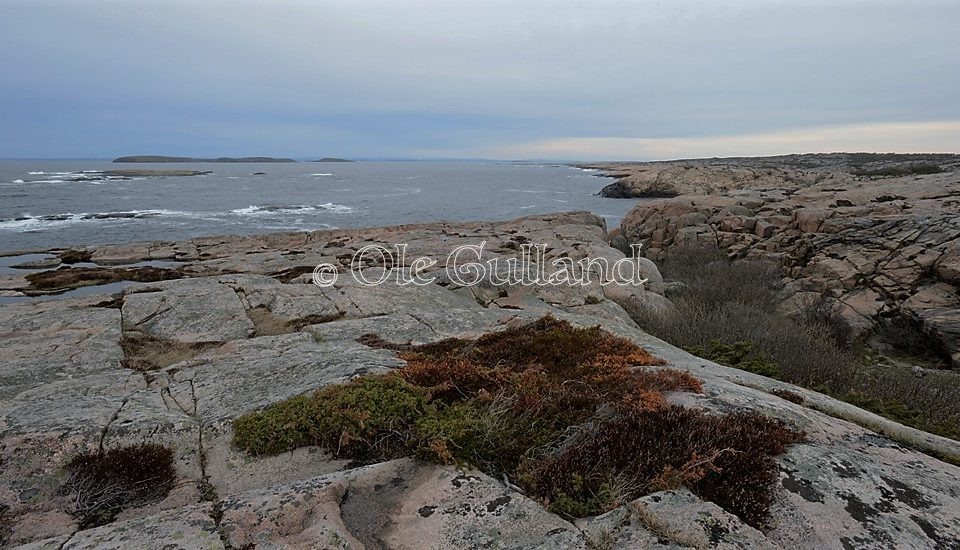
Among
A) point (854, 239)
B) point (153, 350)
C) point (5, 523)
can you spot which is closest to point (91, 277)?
point (153, 350)

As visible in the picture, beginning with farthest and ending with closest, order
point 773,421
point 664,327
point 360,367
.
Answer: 1. point 664,327
2. point 360,367
3. point 773,421

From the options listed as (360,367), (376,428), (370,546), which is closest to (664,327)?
(360,367)

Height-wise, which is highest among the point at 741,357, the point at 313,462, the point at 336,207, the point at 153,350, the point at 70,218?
the point at 313,462

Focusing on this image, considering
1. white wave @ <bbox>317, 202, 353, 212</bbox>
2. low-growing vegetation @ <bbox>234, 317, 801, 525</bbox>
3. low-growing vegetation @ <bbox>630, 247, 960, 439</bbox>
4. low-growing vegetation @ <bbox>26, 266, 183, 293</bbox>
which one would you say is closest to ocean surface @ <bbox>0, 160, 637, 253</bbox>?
white wave @ <bbox>317, 202, 353, 212</bbox>

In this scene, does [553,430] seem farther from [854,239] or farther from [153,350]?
[854,239]

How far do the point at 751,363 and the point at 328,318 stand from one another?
858 centimetres

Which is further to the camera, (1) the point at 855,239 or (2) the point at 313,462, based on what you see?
(1) the point at 855,239

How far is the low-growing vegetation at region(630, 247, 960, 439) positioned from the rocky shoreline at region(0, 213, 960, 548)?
2.87 meters

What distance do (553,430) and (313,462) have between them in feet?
6.88

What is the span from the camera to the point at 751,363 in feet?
32.9

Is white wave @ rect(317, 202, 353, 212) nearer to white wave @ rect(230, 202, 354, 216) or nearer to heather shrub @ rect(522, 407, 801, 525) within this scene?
white wave @ rect(230, 202, 354, 216)

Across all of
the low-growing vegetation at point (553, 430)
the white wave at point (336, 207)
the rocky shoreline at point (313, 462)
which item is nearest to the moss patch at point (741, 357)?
the rocky shoreline at point (313, 462)

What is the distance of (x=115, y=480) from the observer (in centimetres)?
421

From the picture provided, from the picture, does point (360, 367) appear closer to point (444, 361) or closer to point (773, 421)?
point (444, 361)
